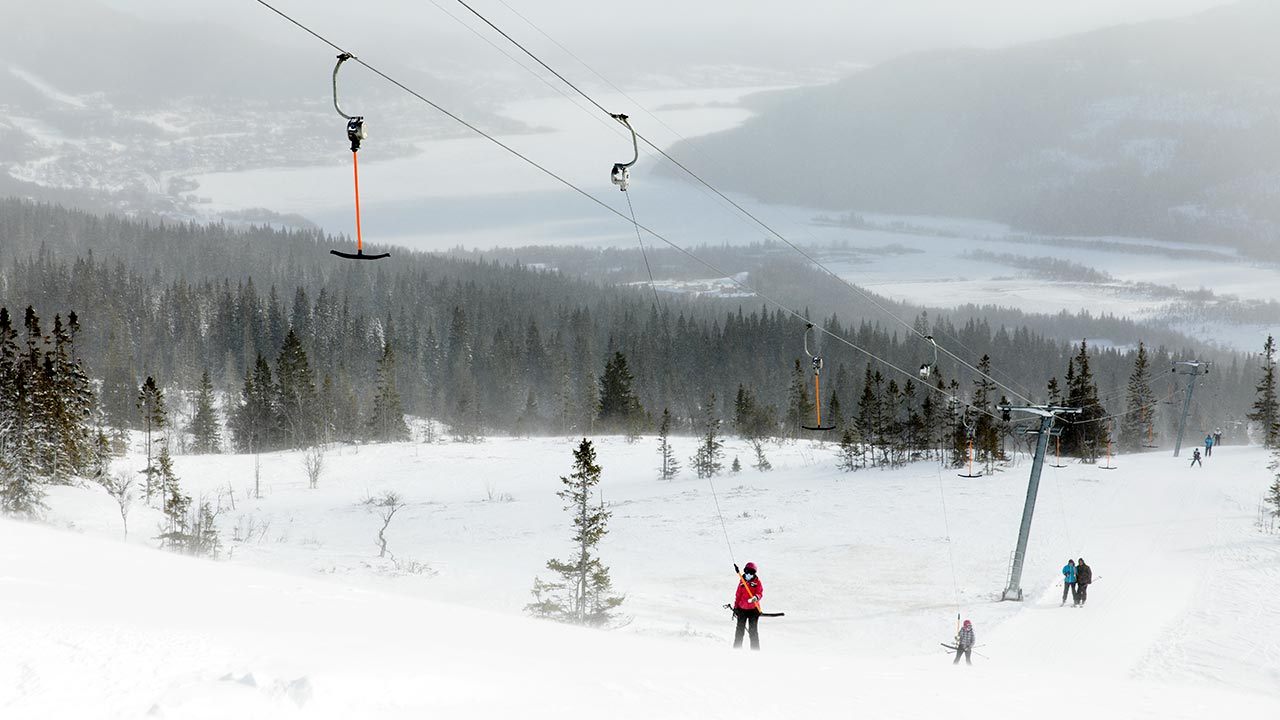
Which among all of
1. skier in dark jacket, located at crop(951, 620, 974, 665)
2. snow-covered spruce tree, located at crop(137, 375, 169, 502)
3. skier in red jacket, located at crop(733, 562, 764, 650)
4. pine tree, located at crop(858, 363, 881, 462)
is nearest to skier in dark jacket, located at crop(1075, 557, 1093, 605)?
skier in dark jacket, located at crop(951, 620, 974, 665)

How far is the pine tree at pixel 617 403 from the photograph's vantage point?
113375 mm

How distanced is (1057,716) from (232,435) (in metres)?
115

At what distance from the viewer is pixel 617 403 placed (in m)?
115

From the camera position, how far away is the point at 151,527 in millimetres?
42750

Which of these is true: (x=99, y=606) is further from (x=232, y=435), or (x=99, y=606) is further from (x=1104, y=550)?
(x=232, y=435)

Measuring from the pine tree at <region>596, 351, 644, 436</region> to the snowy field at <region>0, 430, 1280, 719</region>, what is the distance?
85.3 feet

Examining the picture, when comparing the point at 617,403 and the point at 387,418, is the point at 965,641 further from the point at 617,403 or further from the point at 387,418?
the point at 387,418

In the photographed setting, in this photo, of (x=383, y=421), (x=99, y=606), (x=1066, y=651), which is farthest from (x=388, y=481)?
(x=99, y=606)

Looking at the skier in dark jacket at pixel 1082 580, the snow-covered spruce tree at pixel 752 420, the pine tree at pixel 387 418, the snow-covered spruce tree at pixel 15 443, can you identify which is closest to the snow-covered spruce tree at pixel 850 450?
the snow-covered spruce tree at pixel 752 420

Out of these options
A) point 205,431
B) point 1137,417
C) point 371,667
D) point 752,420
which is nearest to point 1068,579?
point 371,667

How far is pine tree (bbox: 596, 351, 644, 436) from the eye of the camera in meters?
113

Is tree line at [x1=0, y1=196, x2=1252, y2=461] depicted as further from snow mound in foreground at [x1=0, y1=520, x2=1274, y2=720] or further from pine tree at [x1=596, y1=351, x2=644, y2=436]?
snow mound in foreground at [x1=0, y1=520, x2=1274, y2=720]

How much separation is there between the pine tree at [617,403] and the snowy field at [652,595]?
A: 25996 mm

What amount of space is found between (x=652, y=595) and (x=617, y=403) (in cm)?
7799
